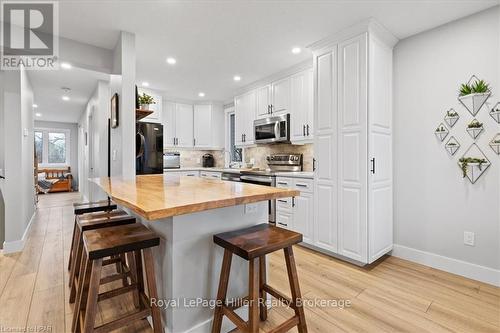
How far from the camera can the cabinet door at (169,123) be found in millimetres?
5405

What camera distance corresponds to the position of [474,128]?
2.33m

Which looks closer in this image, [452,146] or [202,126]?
[452,146]

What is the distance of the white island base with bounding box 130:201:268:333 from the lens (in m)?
1.41

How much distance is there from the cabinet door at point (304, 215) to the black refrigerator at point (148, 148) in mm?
2499

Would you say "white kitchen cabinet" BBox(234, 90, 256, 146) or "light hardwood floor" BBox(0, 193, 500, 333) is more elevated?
"white kitchen cabinet" BBox(234, 90, 256, 146)

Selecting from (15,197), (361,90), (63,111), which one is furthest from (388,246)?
(63,111)

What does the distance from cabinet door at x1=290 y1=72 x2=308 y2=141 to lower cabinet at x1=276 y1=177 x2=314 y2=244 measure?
30.0 inches

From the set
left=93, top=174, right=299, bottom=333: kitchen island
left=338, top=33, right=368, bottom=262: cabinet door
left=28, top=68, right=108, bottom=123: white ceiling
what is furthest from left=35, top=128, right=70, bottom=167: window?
left=338, top=33, right=368, bottom=262: cabinet door

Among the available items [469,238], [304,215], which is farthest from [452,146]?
[304,215]

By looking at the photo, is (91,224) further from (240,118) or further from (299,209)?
(240,118)

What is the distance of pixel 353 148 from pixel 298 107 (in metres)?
1.33

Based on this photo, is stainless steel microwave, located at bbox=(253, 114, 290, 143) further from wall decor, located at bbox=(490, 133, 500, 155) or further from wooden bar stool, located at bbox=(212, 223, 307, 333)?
wooden bar stool, located at bbox=(212, 223, 307, 333)

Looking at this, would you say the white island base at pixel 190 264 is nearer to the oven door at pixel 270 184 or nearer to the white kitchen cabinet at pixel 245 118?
the oven door at pixel 270 184

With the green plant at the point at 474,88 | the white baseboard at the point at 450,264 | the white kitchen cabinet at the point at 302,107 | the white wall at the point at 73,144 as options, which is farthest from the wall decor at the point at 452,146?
the white wall at the point at 73,144
